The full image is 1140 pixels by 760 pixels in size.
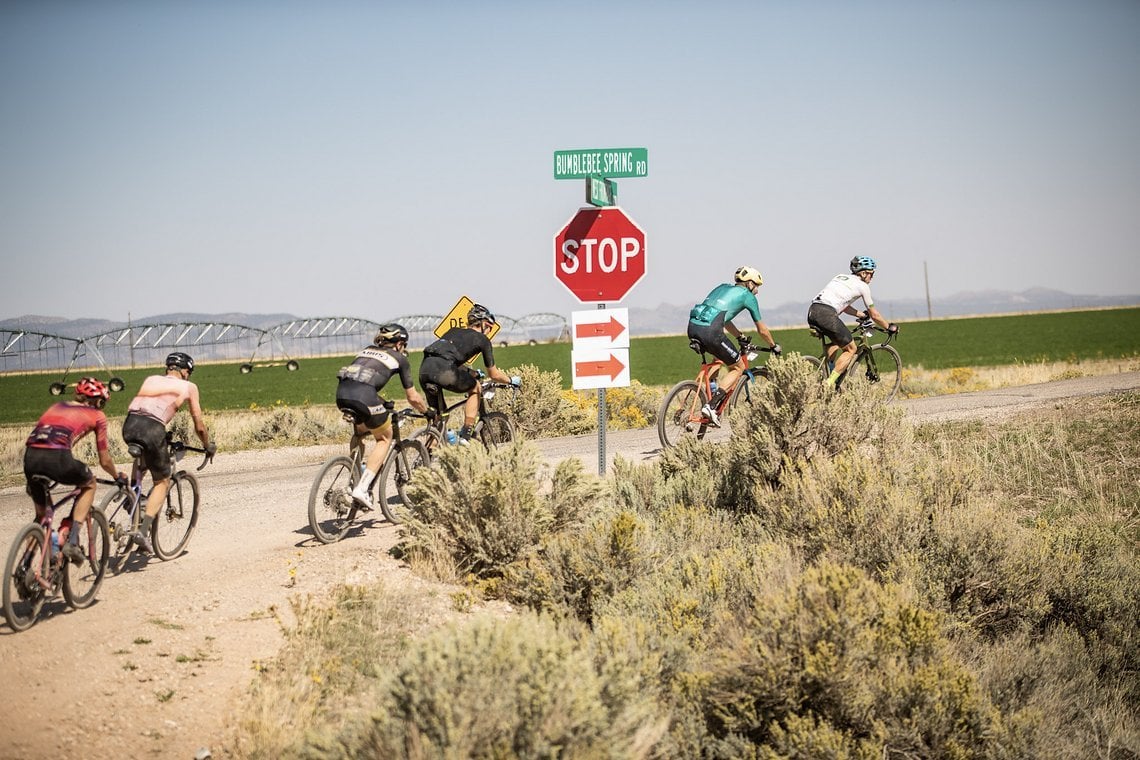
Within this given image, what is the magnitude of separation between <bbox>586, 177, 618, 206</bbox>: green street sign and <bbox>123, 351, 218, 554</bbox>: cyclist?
4.15 metres

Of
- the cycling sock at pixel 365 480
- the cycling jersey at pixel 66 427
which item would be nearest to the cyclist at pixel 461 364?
the cycling sock at pixel 365 480

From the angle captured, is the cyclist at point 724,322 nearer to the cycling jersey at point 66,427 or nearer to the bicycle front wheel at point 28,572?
the cycling jersey at point 66,427

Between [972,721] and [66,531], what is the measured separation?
6322 mm

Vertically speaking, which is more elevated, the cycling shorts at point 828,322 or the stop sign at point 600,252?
the stop sign at point 600,252

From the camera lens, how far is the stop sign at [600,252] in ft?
32.9

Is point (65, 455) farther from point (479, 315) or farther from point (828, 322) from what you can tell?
point (828, 322)

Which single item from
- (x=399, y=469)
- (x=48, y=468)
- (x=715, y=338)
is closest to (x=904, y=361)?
(x=715, y=338)

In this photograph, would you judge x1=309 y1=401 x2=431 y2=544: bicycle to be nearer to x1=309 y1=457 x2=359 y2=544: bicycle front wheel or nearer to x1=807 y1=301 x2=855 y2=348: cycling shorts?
x1=309 y1=457 x2=359 y2=544: bicycle front wheel

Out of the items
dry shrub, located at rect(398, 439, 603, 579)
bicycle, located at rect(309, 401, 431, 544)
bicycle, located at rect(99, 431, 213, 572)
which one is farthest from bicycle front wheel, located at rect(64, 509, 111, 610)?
dry shrub, located at rect(398, 439, 603, 579)

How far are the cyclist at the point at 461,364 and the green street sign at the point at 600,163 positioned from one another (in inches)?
70.5

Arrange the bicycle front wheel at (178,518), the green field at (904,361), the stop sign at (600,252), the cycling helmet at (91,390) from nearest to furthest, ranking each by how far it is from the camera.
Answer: the cycling helmet at (91,390) < the bicycle front wheel at (178,518) < the stop sign at (600,252) < the green field at (904,361)

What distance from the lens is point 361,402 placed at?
8.99m

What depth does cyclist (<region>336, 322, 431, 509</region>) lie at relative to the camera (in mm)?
9023

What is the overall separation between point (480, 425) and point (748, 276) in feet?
12.8
